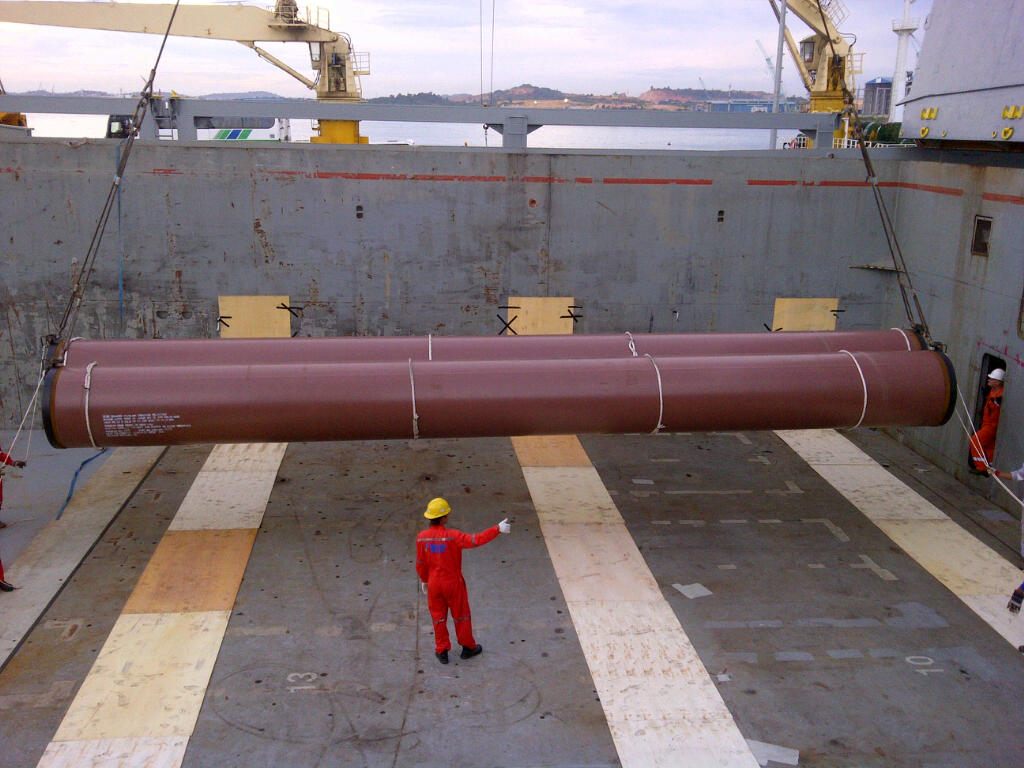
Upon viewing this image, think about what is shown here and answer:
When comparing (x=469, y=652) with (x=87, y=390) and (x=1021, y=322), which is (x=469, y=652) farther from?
(x=1021, y=322)

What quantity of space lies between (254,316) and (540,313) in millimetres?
4227

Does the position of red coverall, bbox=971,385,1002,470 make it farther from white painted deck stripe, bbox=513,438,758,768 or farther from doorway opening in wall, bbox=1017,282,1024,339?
white painted deck stripe, bbox=513,438,758,768

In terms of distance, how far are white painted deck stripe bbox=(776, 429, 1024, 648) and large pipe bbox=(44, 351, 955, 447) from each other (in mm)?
1353

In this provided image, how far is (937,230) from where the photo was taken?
1180 centimetres

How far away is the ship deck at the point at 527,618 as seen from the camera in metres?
6.20

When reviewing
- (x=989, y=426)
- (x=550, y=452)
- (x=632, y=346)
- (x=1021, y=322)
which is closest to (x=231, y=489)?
(x=550, y=452)

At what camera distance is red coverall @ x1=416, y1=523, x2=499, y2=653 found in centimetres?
688

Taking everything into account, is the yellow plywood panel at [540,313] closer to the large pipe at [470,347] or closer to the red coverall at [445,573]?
the large pipe at [470,347]

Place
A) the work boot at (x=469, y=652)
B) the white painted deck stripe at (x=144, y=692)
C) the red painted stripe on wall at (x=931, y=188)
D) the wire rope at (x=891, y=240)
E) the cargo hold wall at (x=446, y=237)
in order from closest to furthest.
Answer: the white painted deck stripe at (x=144, y=692), the work boot at (x=469, y=652), the wire rope at (x=891, y=240), the red painted stripe on wall at (x=931, y=188), the cargo hold wall at (x=446, y=237)

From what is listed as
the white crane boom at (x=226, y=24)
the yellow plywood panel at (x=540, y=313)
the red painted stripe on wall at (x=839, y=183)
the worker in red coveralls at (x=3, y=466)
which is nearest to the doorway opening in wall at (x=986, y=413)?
the red painted stripe on wall at (x=839, y=183)

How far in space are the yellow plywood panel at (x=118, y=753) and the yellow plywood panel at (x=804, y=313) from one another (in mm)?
10247

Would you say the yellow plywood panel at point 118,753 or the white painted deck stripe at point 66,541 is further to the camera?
the white painted deck stripe at point 66,541

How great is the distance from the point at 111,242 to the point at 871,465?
1096 centimetres

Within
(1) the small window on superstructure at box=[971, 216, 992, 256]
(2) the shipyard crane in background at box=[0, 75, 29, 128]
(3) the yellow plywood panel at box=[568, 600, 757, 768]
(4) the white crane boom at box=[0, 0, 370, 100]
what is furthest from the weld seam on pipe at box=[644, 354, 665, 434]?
(4) the white crane boom at box=[0, 0, 370, 100]
